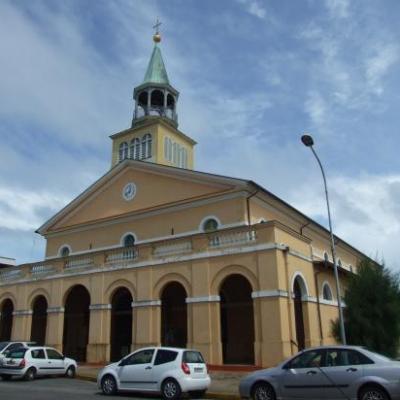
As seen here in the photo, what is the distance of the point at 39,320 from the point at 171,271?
11389mm

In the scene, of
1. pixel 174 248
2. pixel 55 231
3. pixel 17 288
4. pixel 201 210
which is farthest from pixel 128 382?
pixel 55 231

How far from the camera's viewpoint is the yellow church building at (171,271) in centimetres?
1955

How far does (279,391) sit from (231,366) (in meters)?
6.95

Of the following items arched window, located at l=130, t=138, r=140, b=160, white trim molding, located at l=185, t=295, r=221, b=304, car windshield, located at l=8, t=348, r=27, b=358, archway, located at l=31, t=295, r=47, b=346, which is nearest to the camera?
car windshield, located at l=8, t=348, r=27, b=358

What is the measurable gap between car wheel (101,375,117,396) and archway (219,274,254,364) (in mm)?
9049

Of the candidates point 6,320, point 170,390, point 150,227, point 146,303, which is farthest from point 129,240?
point 170,390

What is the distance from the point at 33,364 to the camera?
61.7 feet

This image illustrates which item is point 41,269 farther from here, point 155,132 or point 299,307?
point 299,307

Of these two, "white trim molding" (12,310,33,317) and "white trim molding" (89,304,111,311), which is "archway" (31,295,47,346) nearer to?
"white trim molding" (12,310,33,317)

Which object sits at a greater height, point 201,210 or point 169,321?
point 201,210

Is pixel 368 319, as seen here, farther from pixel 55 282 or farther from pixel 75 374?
pixel 55 282

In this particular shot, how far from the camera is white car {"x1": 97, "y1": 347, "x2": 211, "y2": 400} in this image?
13.9 meters

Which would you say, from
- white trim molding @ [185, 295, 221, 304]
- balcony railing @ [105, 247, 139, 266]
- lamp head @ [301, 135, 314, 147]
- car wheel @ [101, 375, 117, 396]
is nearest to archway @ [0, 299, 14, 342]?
balcony railing @ [105, 247, 139, 266]

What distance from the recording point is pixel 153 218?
27391 mm
